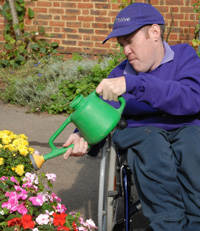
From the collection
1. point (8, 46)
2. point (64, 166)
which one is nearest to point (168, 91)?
point (64, 166)

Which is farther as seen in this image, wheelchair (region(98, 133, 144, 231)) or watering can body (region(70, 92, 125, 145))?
wheelchair (region(98, 133, 144, 231))

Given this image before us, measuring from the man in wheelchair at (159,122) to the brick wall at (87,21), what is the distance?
4.05 metres

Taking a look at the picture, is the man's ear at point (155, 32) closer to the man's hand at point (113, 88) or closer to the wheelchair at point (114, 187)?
the man's hand at point (113, 88)

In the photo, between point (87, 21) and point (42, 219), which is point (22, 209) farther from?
point (87, 21)

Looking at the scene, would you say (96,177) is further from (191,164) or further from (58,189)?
(191,164)

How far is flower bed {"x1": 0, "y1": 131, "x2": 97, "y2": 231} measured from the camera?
2.33 m

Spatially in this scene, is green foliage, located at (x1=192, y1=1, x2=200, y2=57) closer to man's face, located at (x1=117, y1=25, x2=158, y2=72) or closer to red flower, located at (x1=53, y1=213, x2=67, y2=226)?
man's face, located at (x1=117, y1=25, x2=158, y2=72)

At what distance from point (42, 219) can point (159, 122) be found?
0.79 metres

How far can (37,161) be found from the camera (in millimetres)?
2359

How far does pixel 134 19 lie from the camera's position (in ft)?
8.02

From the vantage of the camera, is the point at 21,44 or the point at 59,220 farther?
the point at 21,44

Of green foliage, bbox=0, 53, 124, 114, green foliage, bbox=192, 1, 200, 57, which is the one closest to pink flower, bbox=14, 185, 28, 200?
green foliage, bbox=0, 53, 124, 114

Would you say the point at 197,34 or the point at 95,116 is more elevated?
the point at 95,116

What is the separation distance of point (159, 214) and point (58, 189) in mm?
1717
